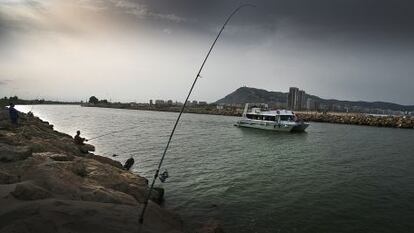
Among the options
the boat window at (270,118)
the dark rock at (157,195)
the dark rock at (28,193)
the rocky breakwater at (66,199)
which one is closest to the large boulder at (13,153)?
the rocky breakwater at (66,199)

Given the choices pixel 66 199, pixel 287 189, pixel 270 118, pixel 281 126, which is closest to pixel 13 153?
pixel 66 199

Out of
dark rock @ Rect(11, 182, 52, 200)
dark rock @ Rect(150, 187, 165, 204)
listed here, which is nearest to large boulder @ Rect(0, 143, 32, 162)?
dark rock @ Rect(11, 182, 52, 200)

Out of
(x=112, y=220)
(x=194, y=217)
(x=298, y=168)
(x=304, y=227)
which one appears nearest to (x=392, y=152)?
(x=298, y=168)

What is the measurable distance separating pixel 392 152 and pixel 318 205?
2532 cm

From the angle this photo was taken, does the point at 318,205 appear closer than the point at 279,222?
No

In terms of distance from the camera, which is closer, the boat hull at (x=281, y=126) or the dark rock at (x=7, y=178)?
the dark rock at (x=7, y=178)

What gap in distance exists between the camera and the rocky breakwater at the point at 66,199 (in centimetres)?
736

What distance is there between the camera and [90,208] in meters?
8.50

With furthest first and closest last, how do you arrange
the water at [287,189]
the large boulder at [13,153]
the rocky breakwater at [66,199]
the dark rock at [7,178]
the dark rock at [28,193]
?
the water at [287,189] → the large boulder at [13,153] → the dark rock at [7,178] → the dark rock at [28,193] → the rocky breakwater at [66,199]

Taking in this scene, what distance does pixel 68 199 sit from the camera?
377 inches

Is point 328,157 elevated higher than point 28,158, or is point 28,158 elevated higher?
point 28,158

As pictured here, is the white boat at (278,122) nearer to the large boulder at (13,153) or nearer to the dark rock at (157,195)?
the dark rock at (157,195)

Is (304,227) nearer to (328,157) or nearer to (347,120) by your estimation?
(328,157)

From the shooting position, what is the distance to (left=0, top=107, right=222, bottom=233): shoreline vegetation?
739 cm
